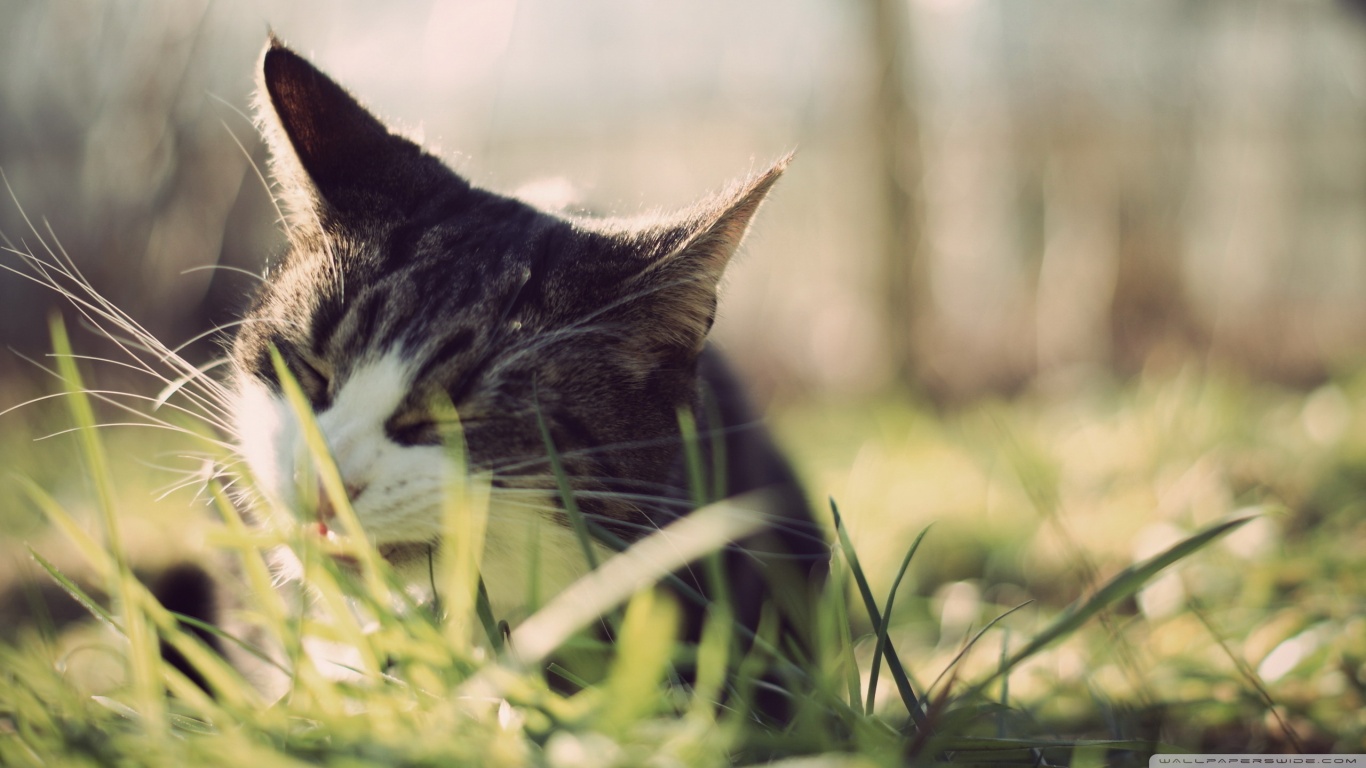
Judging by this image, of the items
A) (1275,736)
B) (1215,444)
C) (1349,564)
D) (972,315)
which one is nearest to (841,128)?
(972,315)

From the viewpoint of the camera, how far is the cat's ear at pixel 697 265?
0.84 m

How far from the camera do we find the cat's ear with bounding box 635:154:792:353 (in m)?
0.84

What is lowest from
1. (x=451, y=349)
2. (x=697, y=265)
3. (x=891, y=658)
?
(x=891, y=658)

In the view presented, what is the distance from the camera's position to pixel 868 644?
1.25 metres

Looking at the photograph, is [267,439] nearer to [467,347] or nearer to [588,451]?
[467,347]

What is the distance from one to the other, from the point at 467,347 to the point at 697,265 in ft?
0.88

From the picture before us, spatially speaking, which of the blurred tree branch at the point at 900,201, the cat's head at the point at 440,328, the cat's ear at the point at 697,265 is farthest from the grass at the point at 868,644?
the blurred tree branch at the point at 900,201

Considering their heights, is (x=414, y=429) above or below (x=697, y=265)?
below

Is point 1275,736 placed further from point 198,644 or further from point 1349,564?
point 198,644

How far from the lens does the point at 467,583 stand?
577mm

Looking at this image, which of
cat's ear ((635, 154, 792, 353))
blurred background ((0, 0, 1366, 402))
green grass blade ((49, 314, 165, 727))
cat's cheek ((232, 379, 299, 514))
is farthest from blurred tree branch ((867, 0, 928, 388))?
green grass blade ((49, 314, 165, 727))

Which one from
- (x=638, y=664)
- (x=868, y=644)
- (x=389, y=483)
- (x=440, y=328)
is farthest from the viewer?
(x=868, y=644)

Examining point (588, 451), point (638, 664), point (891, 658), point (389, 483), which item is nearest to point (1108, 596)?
point (891, 658)

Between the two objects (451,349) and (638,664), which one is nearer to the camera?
(638,664)
